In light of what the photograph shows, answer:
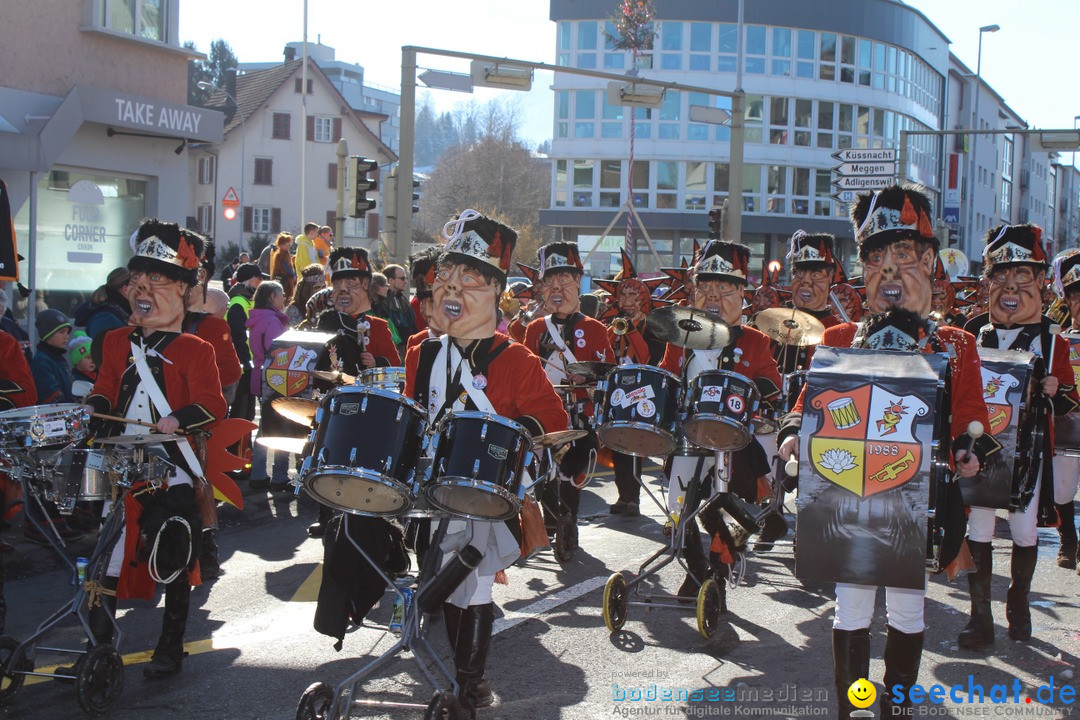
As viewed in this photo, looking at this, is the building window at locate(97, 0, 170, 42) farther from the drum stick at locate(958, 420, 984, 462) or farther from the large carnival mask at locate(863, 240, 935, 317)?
the drum stick at locate(958, 420, 984, 462)

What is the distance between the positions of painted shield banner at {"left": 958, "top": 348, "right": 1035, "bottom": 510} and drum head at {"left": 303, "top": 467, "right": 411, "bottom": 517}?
3.08m

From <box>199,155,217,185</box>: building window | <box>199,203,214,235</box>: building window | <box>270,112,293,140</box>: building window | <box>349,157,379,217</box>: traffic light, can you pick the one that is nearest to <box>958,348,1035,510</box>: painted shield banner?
<box>349,157,379,217</box>: traffic light

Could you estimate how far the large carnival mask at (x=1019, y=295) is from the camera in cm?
676

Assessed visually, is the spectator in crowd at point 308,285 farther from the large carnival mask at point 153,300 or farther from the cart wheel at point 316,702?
the cart wheel at point 316,702

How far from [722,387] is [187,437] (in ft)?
9.11

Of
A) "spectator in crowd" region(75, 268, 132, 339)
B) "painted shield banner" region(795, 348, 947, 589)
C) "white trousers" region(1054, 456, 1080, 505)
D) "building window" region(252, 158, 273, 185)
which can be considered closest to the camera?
"painted shield banner" region(795, 348, 947, 589)

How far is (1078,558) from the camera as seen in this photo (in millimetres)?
8594

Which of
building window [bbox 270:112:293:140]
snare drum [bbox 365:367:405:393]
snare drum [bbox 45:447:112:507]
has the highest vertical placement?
building window [bbox 270:112:293:140]

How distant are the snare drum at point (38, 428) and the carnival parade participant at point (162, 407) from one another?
1.25 ft

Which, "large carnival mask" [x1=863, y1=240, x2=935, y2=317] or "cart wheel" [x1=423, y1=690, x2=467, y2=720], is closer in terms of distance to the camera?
"cart wheel" [x1=423, y1=690, x2=467, y2=720]

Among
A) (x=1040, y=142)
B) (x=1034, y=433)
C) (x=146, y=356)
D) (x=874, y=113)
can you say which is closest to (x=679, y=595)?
(x=1034, y=433)

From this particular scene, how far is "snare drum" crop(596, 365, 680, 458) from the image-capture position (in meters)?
6.30

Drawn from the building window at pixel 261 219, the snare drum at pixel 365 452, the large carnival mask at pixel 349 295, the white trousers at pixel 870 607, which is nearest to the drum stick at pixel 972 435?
the white trousers at pixel 870 607

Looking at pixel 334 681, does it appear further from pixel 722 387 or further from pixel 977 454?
pixel 977 454
